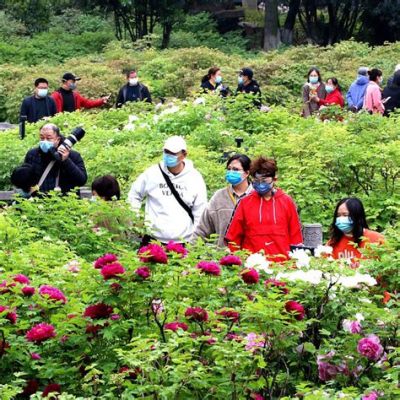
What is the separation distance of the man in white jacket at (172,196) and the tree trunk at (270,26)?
34.9 meters

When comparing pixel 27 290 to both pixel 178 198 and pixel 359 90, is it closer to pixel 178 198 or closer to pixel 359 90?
pixel 178 198

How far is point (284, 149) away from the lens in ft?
48.2

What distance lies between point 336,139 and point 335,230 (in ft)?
15.8

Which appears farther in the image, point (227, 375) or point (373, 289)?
point (373, 289)

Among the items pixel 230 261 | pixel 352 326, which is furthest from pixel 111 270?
pixel 352 326

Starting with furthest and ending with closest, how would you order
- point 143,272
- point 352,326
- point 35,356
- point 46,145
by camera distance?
1. point 46,145
2. point 352,326
3. point 35,356
4. point 143,272

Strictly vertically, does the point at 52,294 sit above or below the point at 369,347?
above

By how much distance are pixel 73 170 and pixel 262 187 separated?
7.58 ft

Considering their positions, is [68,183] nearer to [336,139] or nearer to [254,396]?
[336,139]

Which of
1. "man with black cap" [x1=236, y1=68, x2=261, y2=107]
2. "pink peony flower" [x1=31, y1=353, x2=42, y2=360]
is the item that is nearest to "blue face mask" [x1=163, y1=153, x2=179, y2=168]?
"pink peony flower" [x1=31, y1=353, x2=42, y2=360]

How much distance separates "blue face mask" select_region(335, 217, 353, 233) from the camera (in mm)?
10062

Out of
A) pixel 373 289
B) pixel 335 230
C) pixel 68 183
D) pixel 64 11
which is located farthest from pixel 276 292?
pixel 64 11

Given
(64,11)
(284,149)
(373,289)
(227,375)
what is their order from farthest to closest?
(64,11)
(284,149)
(373,289)
(227,375)

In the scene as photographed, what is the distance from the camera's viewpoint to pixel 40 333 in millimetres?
7020
